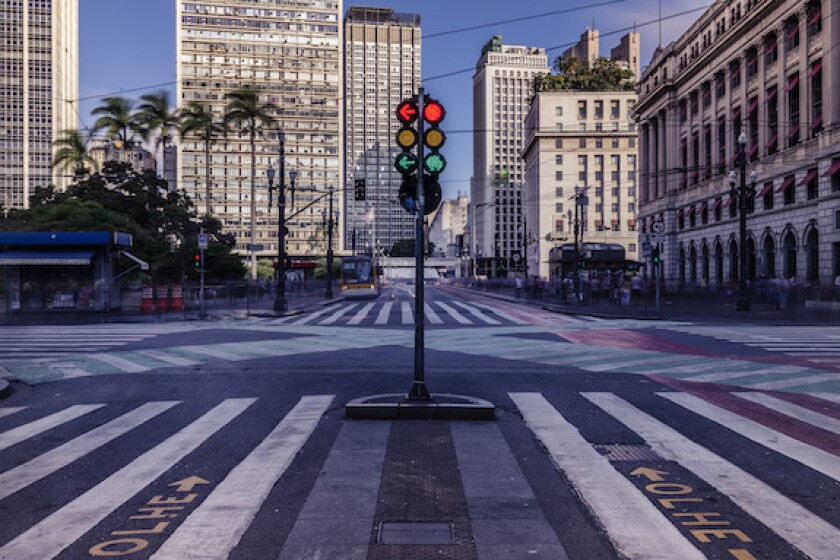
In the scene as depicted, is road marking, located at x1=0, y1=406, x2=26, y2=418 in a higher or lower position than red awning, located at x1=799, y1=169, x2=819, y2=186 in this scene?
lower

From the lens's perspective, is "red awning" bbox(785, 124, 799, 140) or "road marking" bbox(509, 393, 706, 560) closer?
"road marking" bbox(509, 393, 706, 560)

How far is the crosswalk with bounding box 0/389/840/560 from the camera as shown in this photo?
4602 millimetres

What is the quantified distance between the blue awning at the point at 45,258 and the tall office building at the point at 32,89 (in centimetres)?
8141

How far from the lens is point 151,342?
1884 centimetres

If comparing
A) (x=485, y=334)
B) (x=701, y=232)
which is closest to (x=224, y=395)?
(x=485, y=334)

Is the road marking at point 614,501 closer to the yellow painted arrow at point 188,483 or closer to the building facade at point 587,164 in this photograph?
the yellow painted arrow at point 188,483

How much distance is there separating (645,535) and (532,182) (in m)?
112

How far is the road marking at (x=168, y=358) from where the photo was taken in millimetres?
14438

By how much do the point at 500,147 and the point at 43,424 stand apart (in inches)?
6628

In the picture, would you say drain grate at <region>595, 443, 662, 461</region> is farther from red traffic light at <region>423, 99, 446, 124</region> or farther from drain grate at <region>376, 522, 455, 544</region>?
red traffic light at <region>423, 99, 446, 124</region>

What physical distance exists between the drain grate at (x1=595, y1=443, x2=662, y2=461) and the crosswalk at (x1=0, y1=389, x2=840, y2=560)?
20mm

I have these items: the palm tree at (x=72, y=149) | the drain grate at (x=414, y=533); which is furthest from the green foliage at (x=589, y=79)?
the drain grate at (x=414, y=533)

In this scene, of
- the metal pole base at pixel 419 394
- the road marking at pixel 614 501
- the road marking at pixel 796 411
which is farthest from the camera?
the metal pole base at pixel 419 394

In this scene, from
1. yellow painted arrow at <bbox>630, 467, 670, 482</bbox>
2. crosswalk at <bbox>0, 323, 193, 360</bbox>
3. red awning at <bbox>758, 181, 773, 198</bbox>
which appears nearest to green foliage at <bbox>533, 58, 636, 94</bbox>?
red awning at <bbox>758, 181, 773, 198</bbox>
